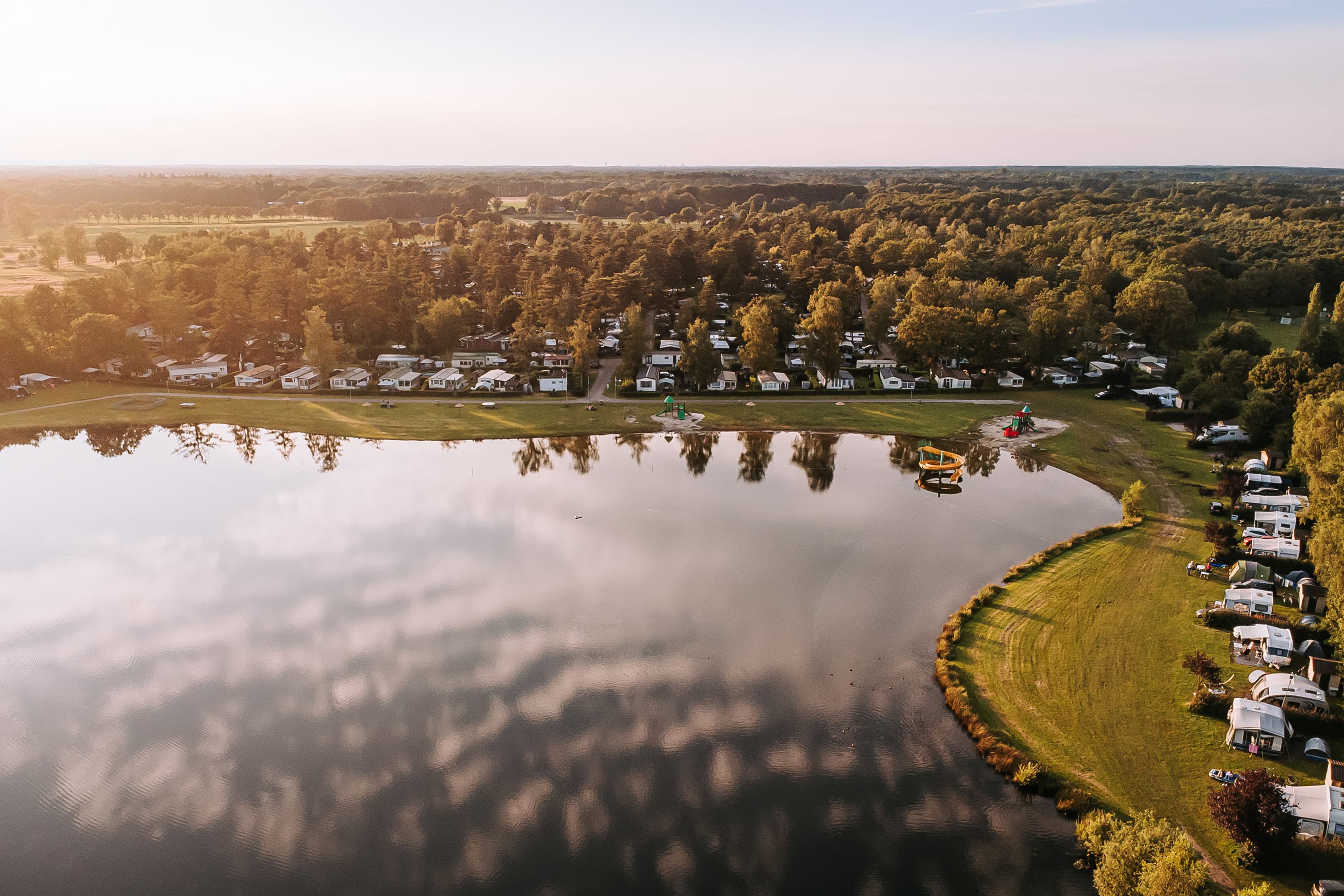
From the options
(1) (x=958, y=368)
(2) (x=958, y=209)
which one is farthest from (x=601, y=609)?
(2) (x=958, y=209)

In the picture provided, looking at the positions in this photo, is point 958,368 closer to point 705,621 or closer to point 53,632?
point 705,621

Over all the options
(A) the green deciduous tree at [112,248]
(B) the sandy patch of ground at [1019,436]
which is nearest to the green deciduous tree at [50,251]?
(A) the green deciduous tree at [112,248]

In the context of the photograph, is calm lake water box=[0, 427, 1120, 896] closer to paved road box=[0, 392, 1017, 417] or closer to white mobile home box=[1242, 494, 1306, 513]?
white mobile home box=[1242, 494, 1306, 513]

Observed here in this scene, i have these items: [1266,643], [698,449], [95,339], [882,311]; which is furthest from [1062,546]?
[95,339]

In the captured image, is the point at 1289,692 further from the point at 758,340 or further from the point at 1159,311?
the point at 1159,311

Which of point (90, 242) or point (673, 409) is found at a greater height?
point (90, 242)

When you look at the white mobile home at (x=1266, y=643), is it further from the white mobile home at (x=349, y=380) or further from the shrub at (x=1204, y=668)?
the white mobile home at (x=349, y=380)

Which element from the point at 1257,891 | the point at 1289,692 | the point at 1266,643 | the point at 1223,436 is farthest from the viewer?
the point at 1223,436

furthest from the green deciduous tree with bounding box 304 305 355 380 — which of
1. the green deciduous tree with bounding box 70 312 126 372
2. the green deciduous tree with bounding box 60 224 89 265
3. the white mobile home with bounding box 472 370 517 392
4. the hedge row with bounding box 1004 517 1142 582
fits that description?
the green deciduous tree with bounding box 60 224 89 265
